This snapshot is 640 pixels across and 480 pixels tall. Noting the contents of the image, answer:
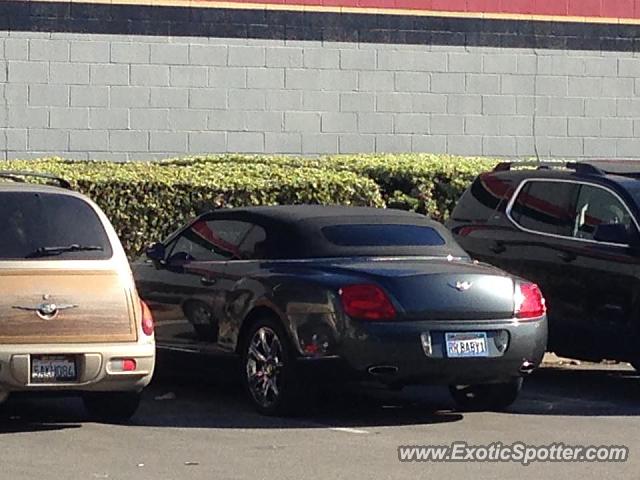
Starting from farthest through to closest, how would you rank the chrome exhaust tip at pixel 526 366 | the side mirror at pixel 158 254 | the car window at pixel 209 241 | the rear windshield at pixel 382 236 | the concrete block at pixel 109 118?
the concrete block at pixel 109 118
the side mirror at pixel 158 254
the car window at pixel 209 241
the rear windshield at pixel 382 236
the chrome exhaust tip at pixel 526 366

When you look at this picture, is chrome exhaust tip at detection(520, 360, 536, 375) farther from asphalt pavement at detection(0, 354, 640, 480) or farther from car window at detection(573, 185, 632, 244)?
car window at detection(573, 185, 632, 244)

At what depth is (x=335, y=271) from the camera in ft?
37.7

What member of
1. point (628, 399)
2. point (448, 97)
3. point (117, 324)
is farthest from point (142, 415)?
point (448, 97)

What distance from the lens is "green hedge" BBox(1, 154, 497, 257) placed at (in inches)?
638

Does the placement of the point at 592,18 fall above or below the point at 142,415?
above

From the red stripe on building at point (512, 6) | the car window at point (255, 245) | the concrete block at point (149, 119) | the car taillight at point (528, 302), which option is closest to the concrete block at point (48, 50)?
the concrete block at point (149, 119)

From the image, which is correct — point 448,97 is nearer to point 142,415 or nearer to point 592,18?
point 592,18

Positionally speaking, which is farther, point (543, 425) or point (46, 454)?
point (543, 425)

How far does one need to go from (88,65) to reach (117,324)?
27.9 ft

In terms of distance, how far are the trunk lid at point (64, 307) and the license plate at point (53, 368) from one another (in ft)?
0.36

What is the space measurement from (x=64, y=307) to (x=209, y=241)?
88.4 inches

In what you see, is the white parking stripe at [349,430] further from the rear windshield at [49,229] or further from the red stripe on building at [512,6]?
the red stripe on building at [512,6]

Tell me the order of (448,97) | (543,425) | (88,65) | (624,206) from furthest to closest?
1. (448,97)
2. (88,65)
3. (624,206)
4. (543,425)

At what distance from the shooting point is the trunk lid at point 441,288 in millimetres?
11195
